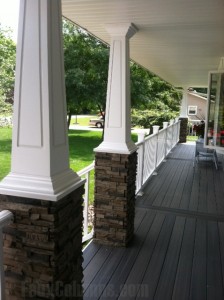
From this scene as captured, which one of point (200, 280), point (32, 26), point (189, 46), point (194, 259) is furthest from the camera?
point (189, 46)

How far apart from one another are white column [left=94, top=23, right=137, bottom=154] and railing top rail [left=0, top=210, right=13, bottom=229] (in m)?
1.73

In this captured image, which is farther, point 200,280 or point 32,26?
point 200,280

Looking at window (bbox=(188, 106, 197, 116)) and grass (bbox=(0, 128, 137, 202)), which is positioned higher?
window (bbox=(188, 106, 197, 116))

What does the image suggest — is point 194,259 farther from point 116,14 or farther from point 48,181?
point 116,14

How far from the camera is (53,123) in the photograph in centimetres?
174

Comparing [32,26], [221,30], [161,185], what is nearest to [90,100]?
[161,185]

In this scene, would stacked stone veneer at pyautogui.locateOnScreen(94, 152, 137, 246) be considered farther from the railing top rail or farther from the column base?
the railing top rail

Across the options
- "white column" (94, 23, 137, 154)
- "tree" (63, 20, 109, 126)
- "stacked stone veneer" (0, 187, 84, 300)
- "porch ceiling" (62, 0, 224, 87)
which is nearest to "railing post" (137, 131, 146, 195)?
"porch ceiling" (62, 0, 224, 87)

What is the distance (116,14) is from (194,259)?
273cm

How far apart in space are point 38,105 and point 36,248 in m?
0.85

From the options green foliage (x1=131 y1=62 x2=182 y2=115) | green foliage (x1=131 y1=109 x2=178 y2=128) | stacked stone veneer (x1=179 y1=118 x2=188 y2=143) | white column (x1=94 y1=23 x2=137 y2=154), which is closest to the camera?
white column (x1=94 y1=23 x2=137 y2=154)

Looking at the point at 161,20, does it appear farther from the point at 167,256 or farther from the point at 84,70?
the point at 84,70

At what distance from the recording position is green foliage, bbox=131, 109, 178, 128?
1750cm

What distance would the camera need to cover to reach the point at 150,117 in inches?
708
